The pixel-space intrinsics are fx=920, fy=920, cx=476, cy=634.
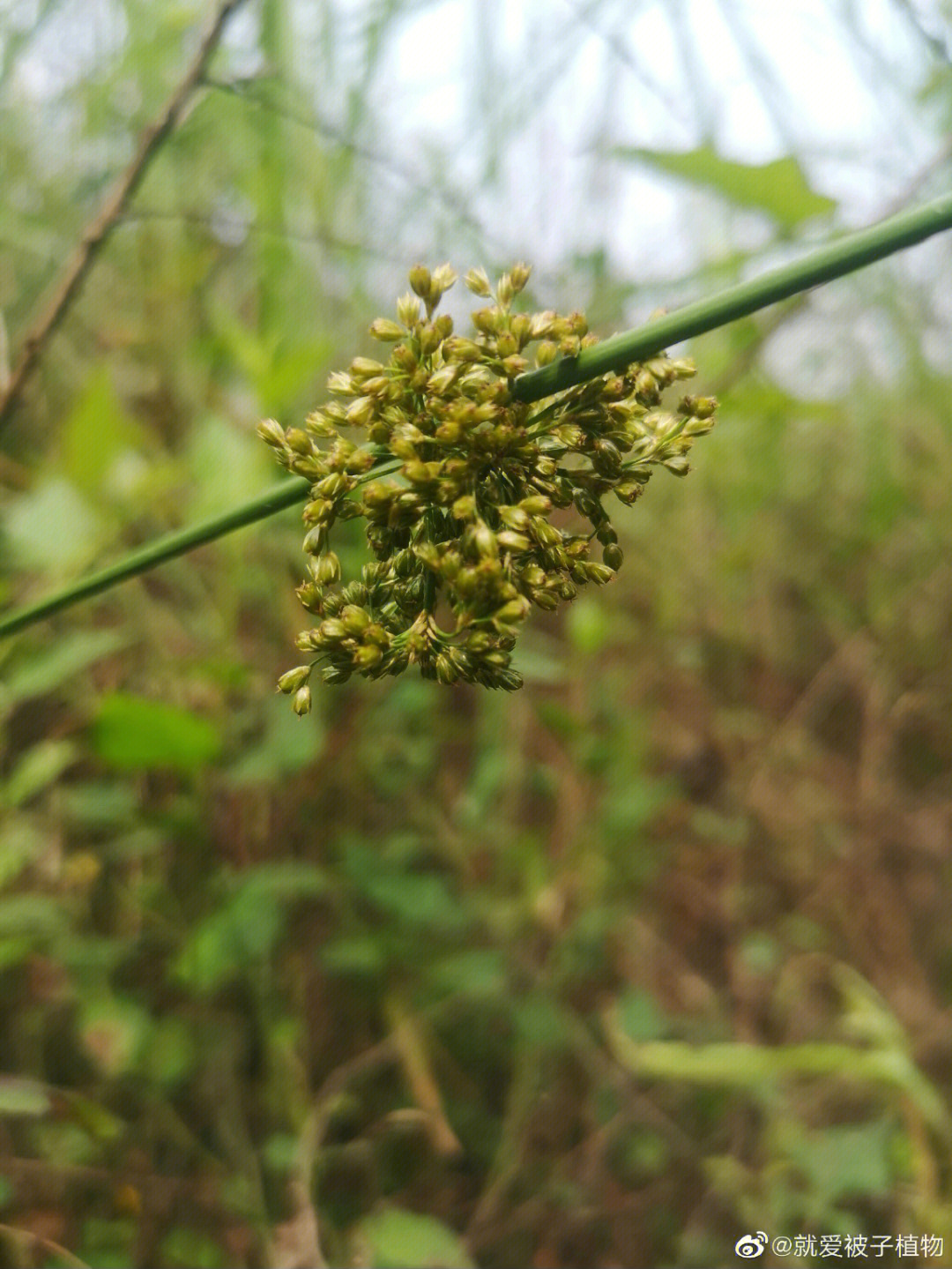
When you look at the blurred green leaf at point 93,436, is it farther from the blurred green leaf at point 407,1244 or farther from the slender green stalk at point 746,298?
the blurred green leaf at point 407,1244

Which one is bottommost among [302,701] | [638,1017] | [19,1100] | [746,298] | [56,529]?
[638,1017]

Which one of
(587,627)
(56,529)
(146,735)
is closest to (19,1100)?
(146,735)

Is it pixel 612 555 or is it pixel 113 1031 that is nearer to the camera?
pixel 612 555

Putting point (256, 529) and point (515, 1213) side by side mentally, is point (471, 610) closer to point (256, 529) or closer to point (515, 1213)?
point (256, 529)

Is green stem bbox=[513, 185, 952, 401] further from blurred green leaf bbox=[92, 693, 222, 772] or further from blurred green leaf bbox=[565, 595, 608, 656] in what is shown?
blurred green leaf bbox=[565, 595, 608, 656]

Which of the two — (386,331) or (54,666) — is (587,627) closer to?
(54,666)

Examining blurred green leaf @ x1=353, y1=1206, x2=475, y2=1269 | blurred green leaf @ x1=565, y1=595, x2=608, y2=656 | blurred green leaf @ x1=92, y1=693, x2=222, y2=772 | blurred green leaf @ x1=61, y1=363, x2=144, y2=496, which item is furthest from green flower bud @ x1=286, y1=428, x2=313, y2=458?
blurred green leaf @ x1=565, y1=595, x2=608, y2=656

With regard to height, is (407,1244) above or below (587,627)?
below
